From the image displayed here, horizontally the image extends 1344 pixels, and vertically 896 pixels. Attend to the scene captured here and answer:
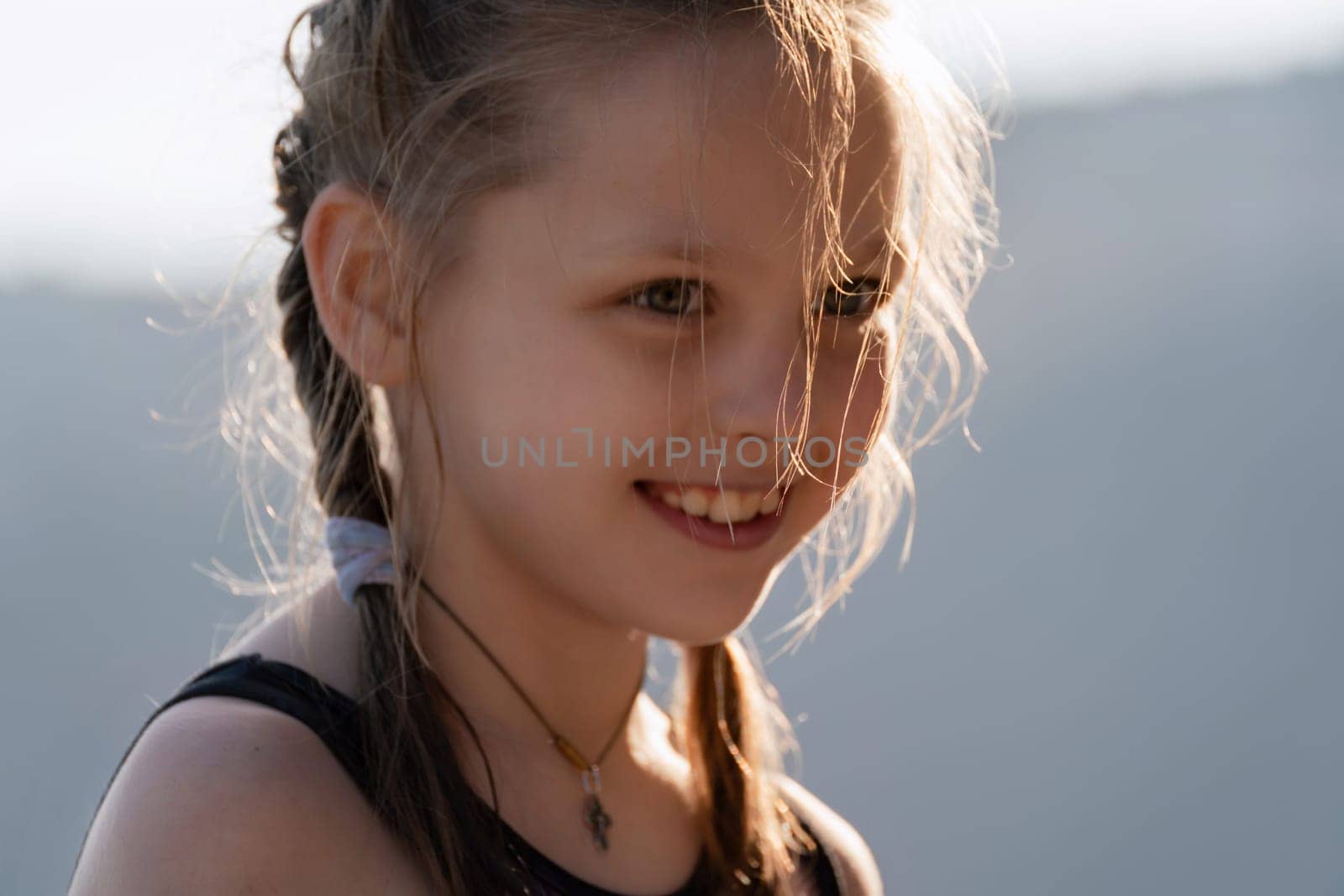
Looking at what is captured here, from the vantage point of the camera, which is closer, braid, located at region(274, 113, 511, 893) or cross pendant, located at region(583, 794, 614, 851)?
braid, located at region(274, 113, 511, 893)

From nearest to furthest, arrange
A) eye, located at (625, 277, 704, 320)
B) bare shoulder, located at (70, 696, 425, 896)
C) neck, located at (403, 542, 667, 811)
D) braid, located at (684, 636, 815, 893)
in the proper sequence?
bare shoulder, located at (70, 696, 425, 896) → eye, located at (625, 277, 704, 320) → neck, located at (403, 542, 667, 811) → braid, located at (684, 636, 815, 893)

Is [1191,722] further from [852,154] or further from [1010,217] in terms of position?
[852,154]

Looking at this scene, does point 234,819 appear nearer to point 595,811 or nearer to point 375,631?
point 375,631

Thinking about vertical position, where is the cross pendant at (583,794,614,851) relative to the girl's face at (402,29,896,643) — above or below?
below

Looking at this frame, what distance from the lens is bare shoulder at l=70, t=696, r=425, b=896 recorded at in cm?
70

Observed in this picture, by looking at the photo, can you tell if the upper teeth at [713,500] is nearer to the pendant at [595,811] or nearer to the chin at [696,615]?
the chin at [696,615]

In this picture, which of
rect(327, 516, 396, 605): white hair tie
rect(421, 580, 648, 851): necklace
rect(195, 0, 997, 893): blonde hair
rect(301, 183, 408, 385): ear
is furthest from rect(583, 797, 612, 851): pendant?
rect(301, 183, 408, 385): ear

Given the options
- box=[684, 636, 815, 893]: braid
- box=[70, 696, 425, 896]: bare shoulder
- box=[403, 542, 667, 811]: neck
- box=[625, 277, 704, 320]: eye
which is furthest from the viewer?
box=[684, 636, 815, 893]: braid

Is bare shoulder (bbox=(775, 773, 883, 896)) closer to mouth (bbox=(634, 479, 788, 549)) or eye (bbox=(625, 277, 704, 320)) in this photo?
mouth (bbox=(634, 479, 788, 549))

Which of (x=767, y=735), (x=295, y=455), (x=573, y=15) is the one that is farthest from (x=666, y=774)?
(x=573, y=15)

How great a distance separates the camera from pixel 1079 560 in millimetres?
2359

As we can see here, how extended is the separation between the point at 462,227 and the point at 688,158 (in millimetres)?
167

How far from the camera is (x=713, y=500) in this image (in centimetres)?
84

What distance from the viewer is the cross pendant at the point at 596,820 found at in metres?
0.92
